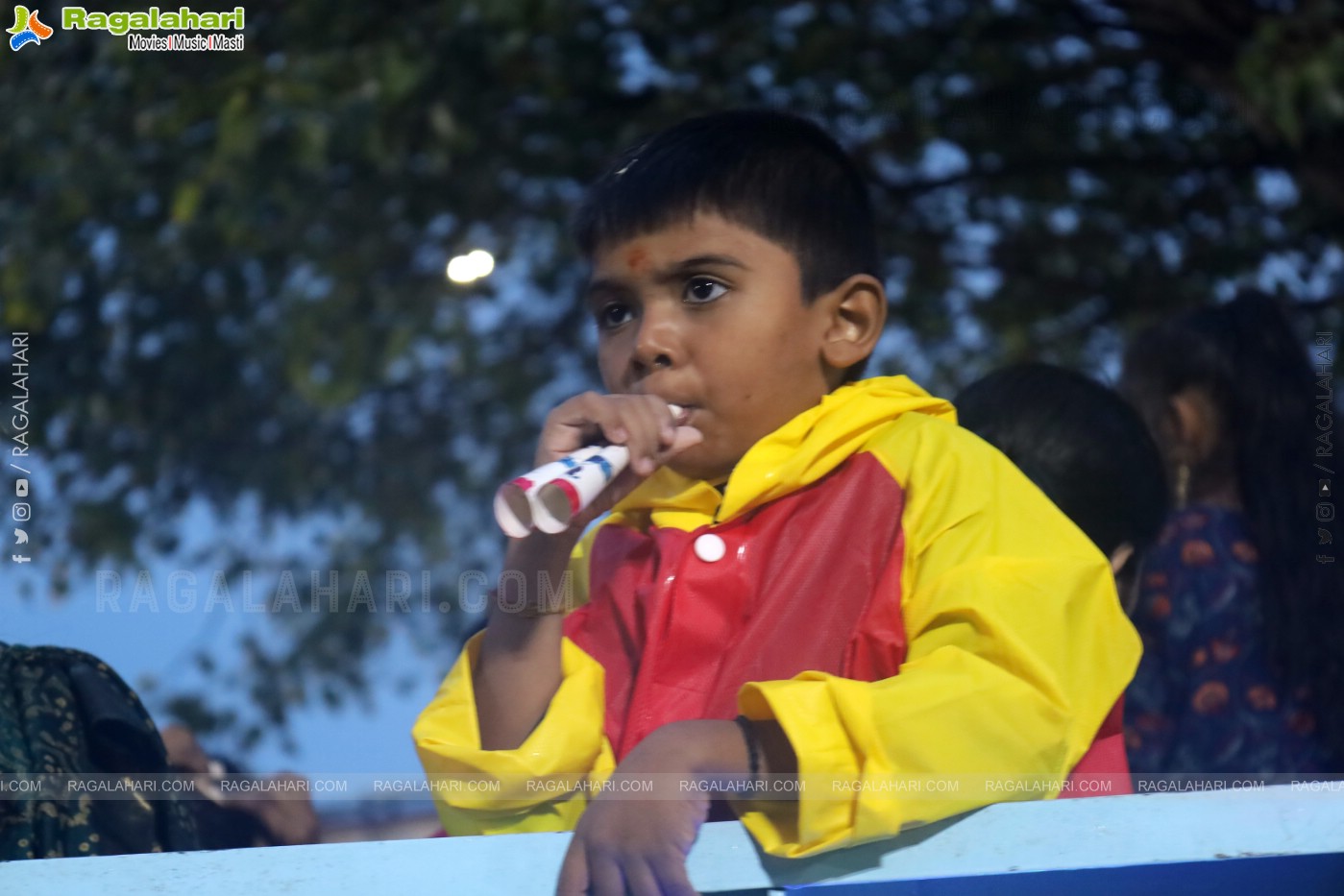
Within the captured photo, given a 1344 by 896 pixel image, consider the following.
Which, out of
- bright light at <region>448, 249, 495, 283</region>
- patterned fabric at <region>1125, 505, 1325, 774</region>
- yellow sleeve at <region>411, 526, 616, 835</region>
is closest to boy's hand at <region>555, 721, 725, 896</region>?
yellow sleeve at <region>411, 526, 616, 835</region>

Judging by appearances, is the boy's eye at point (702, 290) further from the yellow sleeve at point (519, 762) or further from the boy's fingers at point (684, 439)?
the yellow sleeve at point (519, 762)

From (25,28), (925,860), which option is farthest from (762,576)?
(25,28)

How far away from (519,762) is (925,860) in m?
0.35

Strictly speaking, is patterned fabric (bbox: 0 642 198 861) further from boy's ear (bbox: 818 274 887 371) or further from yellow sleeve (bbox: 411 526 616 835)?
boy's ear (bbox: 818 274 887 371)

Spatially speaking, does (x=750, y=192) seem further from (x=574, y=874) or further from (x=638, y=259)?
(x=574, y=874)

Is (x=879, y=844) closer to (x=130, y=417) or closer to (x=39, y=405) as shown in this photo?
(x=39, y=405)

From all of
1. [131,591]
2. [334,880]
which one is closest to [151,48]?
[131,591]

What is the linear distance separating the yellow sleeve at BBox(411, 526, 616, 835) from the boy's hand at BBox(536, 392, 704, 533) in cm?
15

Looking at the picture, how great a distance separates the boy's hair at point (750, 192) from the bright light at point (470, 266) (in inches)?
49.9

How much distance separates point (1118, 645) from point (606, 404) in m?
0.46

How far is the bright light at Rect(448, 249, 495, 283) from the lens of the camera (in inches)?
109

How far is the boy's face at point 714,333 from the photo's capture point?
4.39ft

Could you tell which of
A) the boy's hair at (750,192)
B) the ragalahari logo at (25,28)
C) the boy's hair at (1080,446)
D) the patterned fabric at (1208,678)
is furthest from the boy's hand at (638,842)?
the ragalahari logo at (25,28)

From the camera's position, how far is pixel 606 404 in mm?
1271
